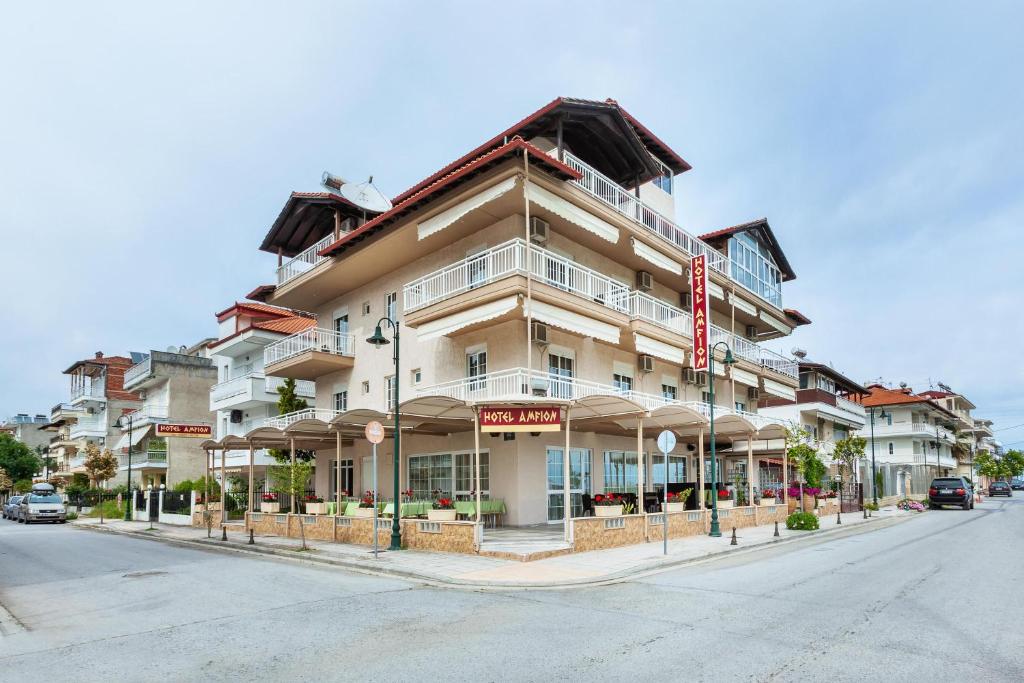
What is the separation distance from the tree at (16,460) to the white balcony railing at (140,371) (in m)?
37.8

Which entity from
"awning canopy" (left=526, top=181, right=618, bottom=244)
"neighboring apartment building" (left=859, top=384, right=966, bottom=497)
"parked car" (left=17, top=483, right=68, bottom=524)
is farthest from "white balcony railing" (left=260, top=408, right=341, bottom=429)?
"neighboring apartment building" (left=859, top=384, right=966, bottom=497)

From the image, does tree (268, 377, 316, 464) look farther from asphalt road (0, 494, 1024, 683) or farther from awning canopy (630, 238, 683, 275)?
awning canopy (630, 238, 683, 275)

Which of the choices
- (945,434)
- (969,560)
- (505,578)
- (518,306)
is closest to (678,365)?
(518,306)

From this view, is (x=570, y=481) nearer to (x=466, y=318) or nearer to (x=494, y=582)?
(x=466, y=318)

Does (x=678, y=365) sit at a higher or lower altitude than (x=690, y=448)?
higher

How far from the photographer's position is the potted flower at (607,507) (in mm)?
18953

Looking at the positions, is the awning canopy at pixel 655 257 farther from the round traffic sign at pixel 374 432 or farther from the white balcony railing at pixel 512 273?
the round traffic sign at pixel 374 432

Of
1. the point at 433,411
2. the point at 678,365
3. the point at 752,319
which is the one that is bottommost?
the point at 433,411

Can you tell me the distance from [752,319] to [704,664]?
31.9 metres

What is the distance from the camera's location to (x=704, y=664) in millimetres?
6805

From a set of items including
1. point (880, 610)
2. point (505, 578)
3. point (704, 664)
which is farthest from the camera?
point (505, 578)

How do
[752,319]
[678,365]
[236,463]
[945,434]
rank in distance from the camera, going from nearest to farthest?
[678,365] → [752,319] → [236,463] → [945,434]

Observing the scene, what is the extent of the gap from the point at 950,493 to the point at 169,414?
50.3 metres

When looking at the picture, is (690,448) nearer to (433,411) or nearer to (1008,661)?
(433,411)
